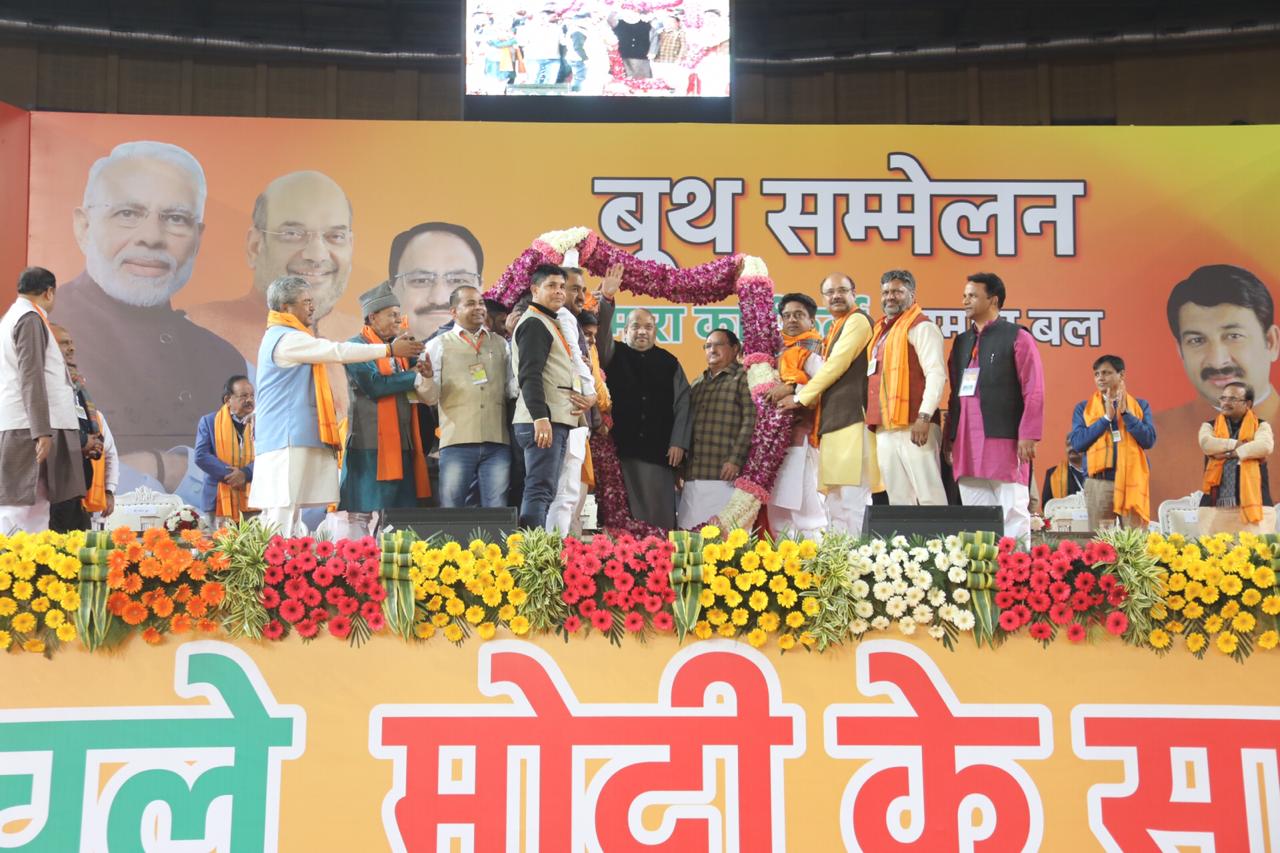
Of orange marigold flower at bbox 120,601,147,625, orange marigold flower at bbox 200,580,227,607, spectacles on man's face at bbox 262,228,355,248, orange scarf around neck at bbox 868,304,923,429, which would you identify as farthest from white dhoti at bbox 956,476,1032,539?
spectacles on man's face at bbox 262,228,355,248

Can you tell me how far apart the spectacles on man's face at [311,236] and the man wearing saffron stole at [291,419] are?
388 centimetres

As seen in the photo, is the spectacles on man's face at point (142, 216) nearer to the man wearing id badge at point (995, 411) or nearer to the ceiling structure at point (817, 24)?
the ceiling structure at point (817, 24)

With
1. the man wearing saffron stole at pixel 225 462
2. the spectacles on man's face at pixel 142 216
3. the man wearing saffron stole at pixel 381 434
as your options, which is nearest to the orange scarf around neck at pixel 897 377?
the man wearing saffron stole at pixel 381 434

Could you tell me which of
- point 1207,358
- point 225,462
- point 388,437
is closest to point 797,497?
point 388,437

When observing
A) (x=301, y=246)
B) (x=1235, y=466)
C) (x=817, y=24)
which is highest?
(x=817, y=24)

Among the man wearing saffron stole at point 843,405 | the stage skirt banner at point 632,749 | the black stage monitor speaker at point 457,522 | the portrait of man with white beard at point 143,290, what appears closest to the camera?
the stage skirt banner at point 632,749

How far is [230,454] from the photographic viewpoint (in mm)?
7332

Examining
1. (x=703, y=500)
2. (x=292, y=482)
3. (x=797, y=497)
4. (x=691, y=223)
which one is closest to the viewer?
(x=292, y=482)

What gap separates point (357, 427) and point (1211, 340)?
6140 mm

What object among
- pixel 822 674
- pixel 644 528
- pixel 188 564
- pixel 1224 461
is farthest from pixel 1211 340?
pixel 188 564

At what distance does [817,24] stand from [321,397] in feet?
28.8

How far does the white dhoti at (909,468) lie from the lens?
5523 mm

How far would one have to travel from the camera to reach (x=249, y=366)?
888 cm

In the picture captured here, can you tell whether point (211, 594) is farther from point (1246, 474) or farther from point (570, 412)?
point (1246, 474)
